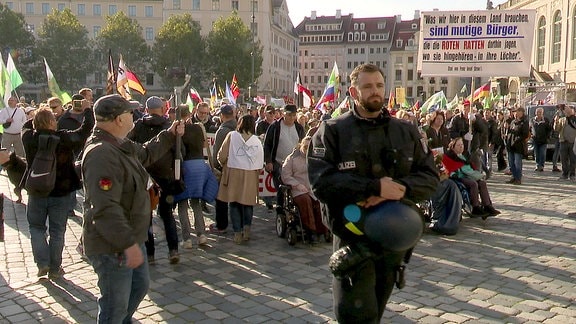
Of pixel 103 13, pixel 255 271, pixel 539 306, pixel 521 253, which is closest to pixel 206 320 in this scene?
pixel 255 271

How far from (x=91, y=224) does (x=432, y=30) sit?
1020cm

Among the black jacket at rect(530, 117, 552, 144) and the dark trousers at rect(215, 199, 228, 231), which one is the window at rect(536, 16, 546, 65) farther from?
the dark trousers at rect(215, 199, 228, 231)

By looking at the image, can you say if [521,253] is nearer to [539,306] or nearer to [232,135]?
[539,306]

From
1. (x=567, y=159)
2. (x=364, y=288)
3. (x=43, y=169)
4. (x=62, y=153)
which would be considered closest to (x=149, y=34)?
(x=567, y=159)

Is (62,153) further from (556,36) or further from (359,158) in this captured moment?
(556,36)

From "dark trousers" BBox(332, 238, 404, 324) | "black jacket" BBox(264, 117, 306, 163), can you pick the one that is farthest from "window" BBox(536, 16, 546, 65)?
"dark trousers" BBox(332, 238, 404, 324)

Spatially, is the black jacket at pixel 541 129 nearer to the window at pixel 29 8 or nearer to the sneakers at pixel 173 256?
the sneakers at pixel 173 256

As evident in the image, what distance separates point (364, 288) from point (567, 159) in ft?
45.3

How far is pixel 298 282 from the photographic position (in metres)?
6.45

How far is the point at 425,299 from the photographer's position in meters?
5.84

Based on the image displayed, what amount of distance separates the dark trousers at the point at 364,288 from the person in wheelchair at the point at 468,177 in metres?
6.12

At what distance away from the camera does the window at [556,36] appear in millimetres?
55531

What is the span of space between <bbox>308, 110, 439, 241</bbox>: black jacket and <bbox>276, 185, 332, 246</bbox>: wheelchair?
455cm

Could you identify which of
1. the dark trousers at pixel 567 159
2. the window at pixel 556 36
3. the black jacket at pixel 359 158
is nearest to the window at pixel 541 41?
the window at pixel 556 36
